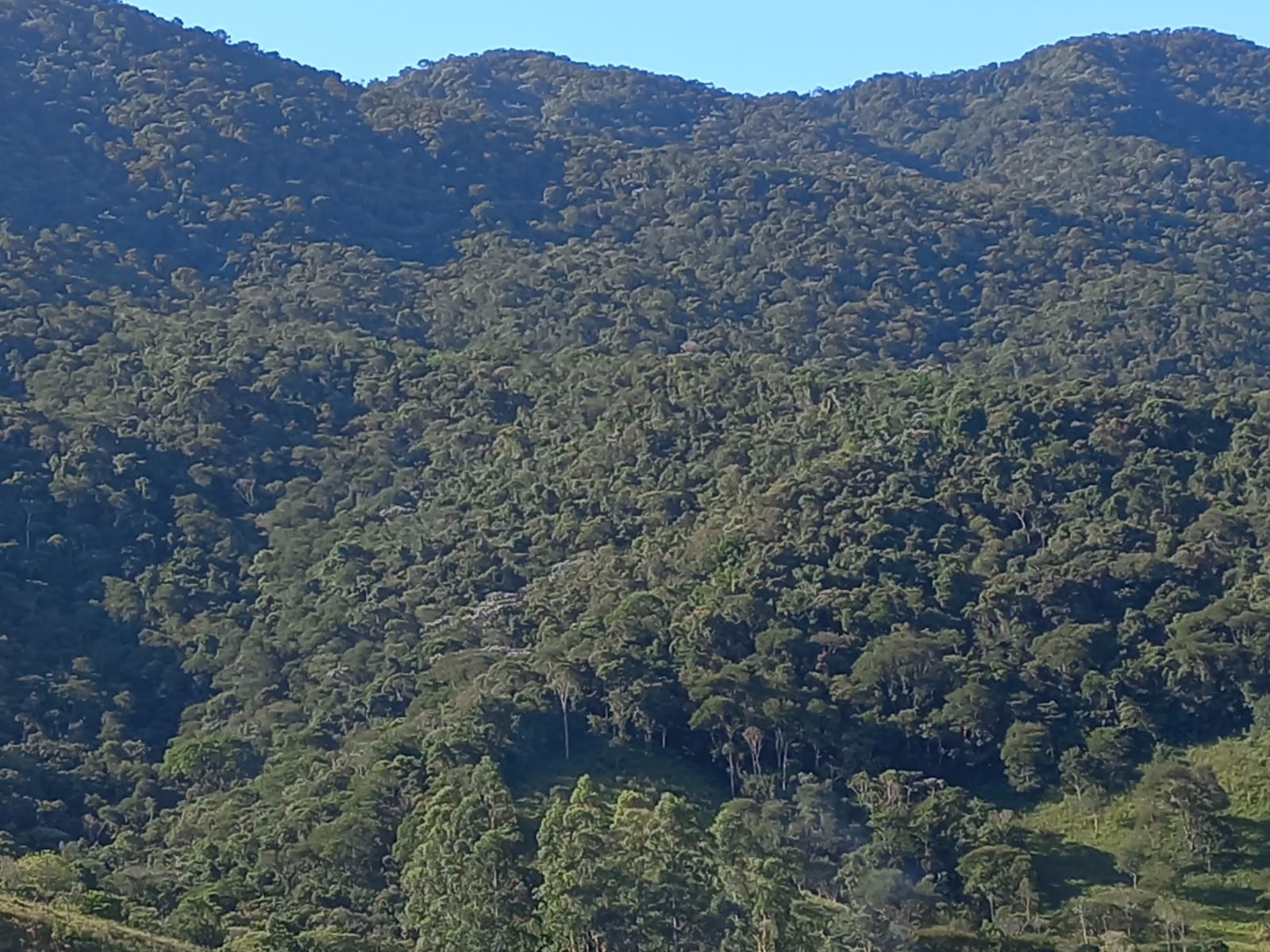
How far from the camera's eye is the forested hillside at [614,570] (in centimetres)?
3403

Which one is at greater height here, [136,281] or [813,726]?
[136,281]

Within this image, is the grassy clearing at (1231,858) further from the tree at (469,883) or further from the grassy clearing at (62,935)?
the grassy clearing at (62,935)

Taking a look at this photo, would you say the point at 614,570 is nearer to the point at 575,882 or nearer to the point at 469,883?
the point at 469,883

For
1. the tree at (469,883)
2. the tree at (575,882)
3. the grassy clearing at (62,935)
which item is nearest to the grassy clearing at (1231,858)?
the tree at (575,882)

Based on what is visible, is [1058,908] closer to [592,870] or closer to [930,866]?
[930,866]

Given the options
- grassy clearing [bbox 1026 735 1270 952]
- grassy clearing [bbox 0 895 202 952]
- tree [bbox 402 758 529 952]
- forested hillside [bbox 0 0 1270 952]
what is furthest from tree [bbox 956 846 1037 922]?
grassy clearing [bbox 0 895 202 952]

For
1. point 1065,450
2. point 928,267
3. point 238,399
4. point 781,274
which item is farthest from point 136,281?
point 1065,450

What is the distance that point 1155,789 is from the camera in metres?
38.7

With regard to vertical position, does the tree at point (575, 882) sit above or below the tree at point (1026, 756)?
above

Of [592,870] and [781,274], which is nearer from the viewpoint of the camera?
[592,870]

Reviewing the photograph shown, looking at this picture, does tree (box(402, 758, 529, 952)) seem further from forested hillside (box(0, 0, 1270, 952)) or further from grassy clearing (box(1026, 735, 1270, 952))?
grassy clearing (box(1026, 735, 1270, 952))

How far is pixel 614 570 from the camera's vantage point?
5375 centimetres

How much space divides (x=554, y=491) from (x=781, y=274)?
43.7 meters

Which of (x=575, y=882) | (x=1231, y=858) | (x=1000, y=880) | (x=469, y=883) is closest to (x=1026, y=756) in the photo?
(x=1231, y=858)
